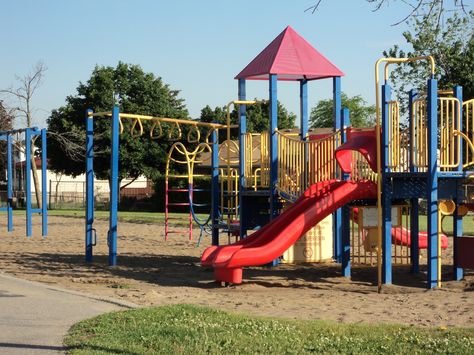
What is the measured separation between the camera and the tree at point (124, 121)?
58719 mm

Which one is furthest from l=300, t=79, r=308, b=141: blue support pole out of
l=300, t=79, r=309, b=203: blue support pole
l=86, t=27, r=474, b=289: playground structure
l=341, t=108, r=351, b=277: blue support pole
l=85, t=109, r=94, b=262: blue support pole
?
l=85, t=109, r=94, b=262: blue support pole

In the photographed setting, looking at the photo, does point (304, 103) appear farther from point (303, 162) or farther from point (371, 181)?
point (371, 181)

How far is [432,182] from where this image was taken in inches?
503

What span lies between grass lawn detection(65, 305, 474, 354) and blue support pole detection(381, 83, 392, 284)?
409 centimetres

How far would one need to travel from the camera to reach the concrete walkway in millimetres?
8001

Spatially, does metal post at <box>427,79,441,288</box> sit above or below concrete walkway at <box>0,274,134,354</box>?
above

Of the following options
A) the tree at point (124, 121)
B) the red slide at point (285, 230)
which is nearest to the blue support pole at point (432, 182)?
the red slide at point (285, 230)

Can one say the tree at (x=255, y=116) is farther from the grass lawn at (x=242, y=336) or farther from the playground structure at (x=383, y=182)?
the grass lawn at (x=242, y=336)

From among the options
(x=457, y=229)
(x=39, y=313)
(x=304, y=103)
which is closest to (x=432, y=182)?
(x=457, y=229)

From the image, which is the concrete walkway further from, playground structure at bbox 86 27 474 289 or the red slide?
playground structure at bbox 86 27 474 289

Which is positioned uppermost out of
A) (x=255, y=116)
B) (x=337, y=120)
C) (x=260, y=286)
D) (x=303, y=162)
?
(x=255, y=116)

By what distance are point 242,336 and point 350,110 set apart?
105 m

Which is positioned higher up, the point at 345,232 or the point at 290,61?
the point at 290,61

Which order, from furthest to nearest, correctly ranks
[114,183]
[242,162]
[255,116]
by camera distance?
[255,116]
[242,162]
[114,183]
